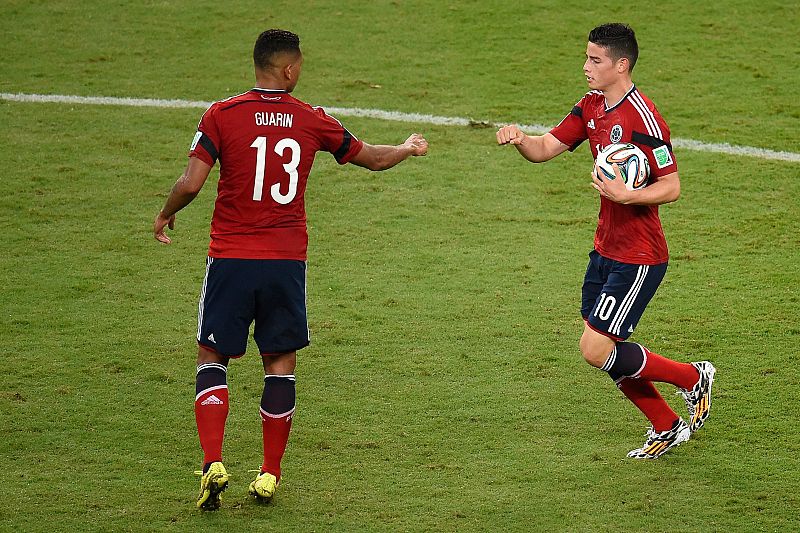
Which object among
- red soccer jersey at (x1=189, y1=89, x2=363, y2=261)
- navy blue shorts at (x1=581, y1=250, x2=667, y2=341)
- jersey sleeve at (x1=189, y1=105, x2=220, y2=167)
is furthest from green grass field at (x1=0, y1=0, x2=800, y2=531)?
jersey sleeve at (x1=189, y1=105, x2=220, y2=167)

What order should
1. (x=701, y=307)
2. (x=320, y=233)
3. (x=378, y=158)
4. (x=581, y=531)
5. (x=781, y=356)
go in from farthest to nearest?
1. (x=320, y=233)
2. (x=701, y=307)
3. (x=781, y=356)
4. (x=378, y=158)
5. (x=581, y=531)

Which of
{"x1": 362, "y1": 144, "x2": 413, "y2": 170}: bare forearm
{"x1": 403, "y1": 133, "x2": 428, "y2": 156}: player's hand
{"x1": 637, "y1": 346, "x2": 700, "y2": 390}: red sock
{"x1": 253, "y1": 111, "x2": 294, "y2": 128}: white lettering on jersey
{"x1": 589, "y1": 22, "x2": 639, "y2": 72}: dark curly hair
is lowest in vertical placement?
{"x1": 637, "y1": 346, "x2": 700, "y2": 390}: red sock

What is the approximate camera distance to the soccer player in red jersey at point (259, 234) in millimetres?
4992

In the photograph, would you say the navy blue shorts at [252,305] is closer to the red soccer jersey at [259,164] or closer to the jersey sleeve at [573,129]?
the red soccer jersey at [259,164]

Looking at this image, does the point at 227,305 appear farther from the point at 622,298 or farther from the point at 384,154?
the point at 622,298

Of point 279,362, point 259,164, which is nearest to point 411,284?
point 279,362

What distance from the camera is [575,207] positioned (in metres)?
8.81

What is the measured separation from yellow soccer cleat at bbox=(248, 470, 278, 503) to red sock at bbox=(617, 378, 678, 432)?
5.77ft

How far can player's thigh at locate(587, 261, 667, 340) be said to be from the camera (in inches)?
211

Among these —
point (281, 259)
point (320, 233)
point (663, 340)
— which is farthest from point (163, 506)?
point (320, 233)

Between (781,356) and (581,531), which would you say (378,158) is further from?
(781,356)

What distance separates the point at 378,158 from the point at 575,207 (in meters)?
3.73

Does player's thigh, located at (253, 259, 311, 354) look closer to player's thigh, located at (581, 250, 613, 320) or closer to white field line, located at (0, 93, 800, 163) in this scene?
player's thigh, located at (581, 250, 613, 320)

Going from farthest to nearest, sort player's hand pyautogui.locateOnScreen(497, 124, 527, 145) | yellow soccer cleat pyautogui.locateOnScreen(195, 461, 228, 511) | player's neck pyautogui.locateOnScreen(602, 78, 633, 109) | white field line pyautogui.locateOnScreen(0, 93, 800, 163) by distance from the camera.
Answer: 1. white field line pyautogui.locateOnScreen(0, 93, 800, 163)
2. player's hand pyautogui.locateOnScreen(497, 124, 527, 145)
3. player's neck pyautogui.locateOnScreen(602, 78, 633, 109)
4. yellow soccer cleat pyautogui.locateOnScreen(195, 461, 228, 511)
